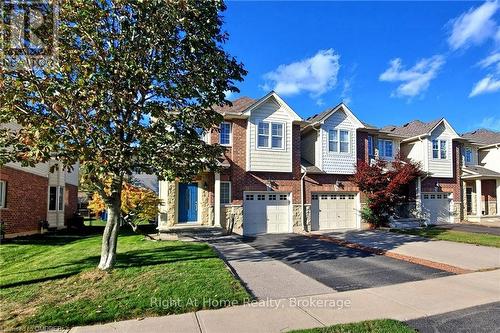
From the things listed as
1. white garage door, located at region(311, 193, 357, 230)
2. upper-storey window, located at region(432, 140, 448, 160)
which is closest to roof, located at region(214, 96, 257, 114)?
white garage door, located at region(311, 193, 357, 230)

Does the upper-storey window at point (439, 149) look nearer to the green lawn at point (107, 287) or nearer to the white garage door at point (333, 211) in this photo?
the white garage door at point (333, 211)

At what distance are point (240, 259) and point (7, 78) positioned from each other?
788 cm

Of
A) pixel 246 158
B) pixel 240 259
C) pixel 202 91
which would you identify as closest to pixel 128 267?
pixel 240 259

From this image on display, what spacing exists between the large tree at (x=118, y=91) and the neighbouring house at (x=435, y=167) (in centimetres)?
1719

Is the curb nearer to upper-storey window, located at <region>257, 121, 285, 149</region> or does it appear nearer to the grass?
the grass

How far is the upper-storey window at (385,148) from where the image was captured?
22.1 metres

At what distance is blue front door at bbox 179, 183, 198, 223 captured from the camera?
16.0 metres

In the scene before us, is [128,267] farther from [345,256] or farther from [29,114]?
[345,256]

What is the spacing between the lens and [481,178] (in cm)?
2328

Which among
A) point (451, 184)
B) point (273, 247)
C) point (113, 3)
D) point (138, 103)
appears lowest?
point (273, 247)

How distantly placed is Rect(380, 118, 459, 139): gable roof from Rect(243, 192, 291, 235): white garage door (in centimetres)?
988

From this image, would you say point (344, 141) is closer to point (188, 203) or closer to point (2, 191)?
point (188, 203)

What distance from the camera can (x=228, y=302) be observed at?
20.8ft

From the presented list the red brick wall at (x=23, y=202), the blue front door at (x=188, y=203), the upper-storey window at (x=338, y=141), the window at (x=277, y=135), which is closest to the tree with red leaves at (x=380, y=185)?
the upper-storey window at (x=338, y=141)
